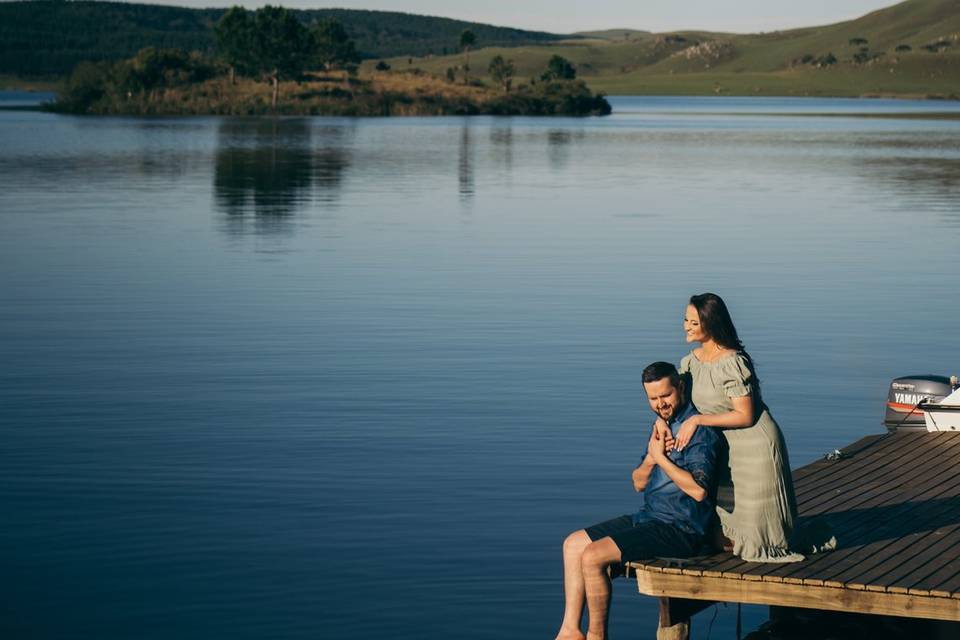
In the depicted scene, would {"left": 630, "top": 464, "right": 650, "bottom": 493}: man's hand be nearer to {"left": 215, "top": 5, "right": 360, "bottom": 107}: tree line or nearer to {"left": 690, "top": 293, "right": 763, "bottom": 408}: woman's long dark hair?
{"left": 690, "top": 293, "right": 763, "bottom": 408}: woman's long dark hair

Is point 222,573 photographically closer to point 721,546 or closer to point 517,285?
point 721,546

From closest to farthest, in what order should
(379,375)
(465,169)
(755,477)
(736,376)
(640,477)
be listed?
(736,376) < (755,477) < (640,477) < (379,375) < (465,169)

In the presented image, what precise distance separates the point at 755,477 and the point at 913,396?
5080 mm

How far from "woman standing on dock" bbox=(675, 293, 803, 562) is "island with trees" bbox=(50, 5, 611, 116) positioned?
14797 cm

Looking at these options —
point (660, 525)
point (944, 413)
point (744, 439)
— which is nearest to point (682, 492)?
point (660, 525)

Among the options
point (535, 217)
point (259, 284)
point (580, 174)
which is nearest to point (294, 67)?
point (580, 174)

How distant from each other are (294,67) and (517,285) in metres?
144

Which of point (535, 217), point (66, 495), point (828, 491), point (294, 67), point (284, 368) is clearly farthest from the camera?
point (294, 67)

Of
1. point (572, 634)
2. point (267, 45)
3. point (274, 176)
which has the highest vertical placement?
point (267, 45)

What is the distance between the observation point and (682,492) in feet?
32.0

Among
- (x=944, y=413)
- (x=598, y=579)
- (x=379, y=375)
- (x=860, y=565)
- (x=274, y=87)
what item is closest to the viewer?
(x=598, y=579)

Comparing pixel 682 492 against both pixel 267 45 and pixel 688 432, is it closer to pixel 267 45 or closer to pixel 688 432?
pixel 688 432

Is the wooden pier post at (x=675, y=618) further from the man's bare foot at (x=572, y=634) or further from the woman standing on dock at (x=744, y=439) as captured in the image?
the man's bare foot at (x=572, y=634)

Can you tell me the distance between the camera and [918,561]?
32.7 ft
